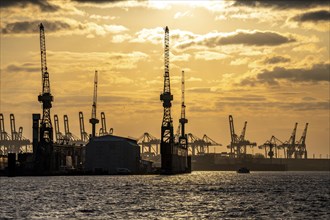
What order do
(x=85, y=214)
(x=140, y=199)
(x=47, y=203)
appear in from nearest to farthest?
(x=85, y=214)
(x=47, y=203)
(x=140, y=199)

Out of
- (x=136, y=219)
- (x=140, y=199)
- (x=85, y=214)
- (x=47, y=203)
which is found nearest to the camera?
(x=136, y=219)

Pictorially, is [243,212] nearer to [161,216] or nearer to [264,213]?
[264,213]

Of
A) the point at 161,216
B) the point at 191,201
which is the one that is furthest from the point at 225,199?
the point at 161,216

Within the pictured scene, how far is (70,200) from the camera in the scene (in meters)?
125

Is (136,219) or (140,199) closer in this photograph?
(136,219)

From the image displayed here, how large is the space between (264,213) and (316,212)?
7.27 meters

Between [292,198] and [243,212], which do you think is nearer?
[243,212]

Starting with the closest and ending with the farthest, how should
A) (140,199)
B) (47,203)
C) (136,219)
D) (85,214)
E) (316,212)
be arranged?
(136,219) → (85,214) → (316,212) → (47,203) → (140,199)

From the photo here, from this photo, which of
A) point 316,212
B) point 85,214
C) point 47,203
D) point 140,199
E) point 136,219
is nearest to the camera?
point 136,219

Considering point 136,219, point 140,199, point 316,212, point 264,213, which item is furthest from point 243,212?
point 140,199

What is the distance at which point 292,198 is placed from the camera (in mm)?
136500

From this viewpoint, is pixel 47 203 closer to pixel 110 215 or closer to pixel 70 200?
pixel 70 200

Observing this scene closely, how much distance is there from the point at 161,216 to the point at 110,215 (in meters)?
6.14

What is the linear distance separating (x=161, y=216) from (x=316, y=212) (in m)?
21.6
